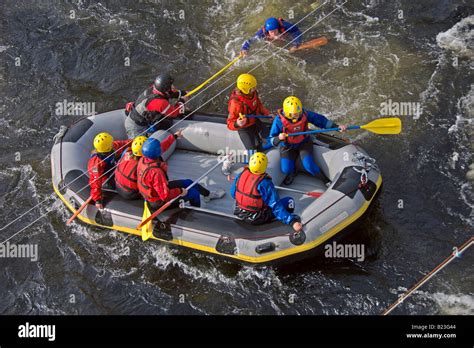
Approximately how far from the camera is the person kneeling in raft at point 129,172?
763 centimetres

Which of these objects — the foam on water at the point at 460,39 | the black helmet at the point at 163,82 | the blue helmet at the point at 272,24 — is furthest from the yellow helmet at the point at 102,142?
the foam on water at the point at 460,39

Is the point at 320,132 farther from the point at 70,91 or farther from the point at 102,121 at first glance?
the point at 70,91

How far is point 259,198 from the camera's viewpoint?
718 cm

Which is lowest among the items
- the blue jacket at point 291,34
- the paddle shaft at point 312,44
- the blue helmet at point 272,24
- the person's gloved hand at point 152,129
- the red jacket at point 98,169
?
the red jacket at point 98,169

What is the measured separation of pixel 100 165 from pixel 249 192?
218 centimetres

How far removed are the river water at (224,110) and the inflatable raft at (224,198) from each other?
0.62 m

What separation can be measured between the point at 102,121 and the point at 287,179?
3.08m

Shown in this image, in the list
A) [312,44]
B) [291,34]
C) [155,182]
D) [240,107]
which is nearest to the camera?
[155,182]

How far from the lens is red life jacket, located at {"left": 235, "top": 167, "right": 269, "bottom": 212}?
7.13m

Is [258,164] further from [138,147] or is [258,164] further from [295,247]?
[138,147]

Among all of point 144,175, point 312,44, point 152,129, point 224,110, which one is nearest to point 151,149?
point 144,175

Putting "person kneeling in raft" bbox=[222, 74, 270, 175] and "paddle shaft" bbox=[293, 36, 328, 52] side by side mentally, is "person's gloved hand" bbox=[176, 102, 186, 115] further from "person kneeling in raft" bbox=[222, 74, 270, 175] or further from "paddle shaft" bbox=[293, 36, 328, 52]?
"paddle shaft" bbox=[293, 36, 328, 52]

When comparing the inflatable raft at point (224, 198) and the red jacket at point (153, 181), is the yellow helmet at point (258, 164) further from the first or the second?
the red jacket at point (153, 181)
